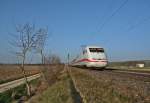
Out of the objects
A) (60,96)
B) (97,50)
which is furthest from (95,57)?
(60,96)

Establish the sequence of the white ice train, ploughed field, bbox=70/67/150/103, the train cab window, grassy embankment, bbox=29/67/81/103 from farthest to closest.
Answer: the train cab window
the white ice train
grassy embankment, bbox=29/67/81/103
ploughed field, bbox=70/67/150/103

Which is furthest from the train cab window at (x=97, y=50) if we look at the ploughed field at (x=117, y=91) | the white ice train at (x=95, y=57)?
the ploughed field at (x=117, y=91)

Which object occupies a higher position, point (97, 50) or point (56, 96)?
point (97, 50)

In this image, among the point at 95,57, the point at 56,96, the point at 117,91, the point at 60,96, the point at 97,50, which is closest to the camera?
the point at 117,91

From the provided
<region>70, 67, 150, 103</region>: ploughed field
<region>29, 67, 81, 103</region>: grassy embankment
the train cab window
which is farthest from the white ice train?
<region>70, 67, 150, 103</region>: ploughed field

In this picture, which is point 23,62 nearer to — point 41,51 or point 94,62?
point 94,62

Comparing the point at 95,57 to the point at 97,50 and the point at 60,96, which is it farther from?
the point at 60,96

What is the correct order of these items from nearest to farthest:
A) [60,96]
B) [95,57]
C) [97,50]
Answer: [60,96] < [95,57] < [97,50]

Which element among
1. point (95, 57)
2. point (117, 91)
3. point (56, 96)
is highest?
point (95, 57)

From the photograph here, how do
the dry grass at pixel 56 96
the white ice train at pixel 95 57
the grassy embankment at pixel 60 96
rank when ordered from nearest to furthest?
1. the grassy embankment at pixel 60 96
2. the dry grass at pixel 56 96
3. the white ice train at pixel 95 57

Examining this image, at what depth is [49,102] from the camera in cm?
1448

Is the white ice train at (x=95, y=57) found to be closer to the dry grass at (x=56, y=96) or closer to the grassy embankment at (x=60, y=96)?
the dry grass at (x=56, y=96)

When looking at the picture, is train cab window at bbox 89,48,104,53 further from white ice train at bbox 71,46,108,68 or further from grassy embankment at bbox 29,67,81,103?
grassy embankment at bbox 29,67,81,103

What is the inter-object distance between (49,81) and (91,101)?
2620cm
